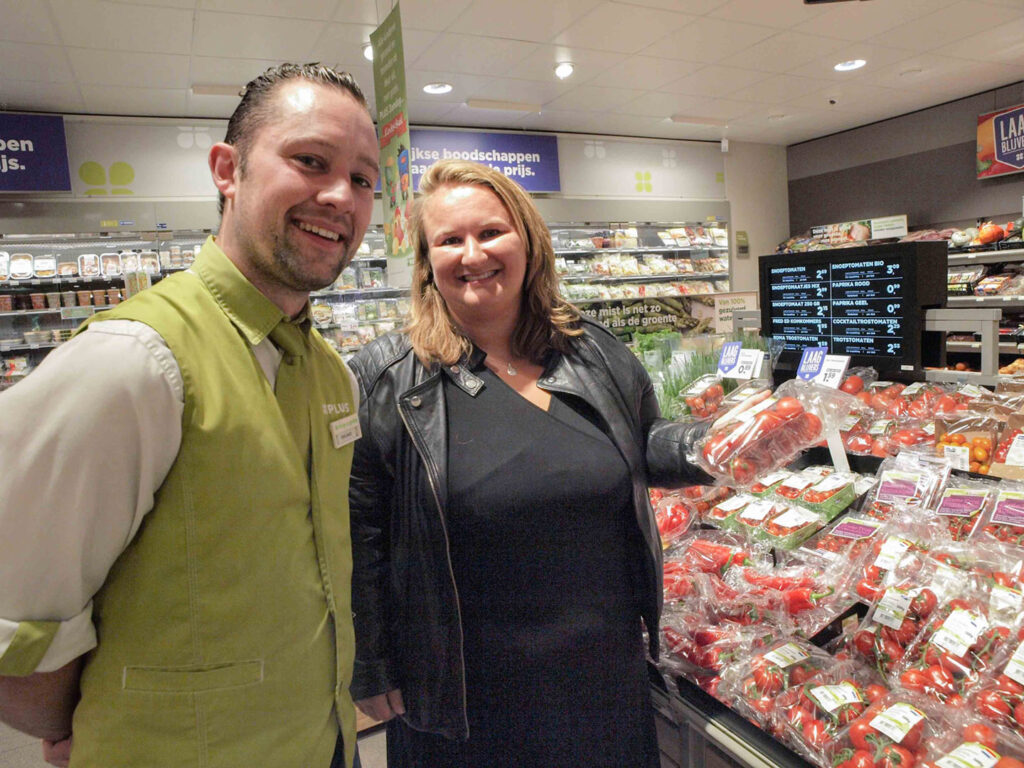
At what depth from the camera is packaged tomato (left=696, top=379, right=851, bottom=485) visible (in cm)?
139

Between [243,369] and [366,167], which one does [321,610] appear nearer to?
[243,369]

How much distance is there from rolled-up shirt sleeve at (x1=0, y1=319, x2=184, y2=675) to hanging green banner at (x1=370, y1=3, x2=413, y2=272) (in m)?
2.77

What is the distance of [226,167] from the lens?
1034 millimetres

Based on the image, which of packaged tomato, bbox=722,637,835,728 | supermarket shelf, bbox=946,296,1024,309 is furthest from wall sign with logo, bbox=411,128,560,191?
packaged tomato, bbox=722,637,835,728

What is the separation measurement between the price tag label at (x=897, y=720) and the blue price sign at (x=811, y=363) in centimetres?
136

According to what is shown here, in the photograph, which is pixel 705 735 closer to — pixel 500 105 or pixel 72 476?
pixel 72 476

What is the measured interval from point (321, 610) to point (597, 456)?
0.63 metres

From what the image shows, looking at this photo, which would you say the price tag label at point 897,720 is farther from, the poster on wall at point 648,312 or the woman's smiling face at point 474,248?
the poster on wall at point 648,312

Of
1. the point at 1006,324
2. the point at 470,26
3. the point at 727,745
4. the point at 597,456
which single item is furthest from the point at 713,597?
the point at 1006,324

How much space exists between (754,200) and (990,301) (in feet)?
11.2

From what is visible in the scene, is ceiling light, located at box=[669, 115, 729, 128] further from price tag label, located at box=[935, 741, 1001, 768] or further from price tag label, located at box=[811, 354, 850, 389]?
price tag label, located at box=[935, 741, 1001, 768]

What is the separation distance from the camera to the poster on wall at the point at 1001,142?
6.92 meters

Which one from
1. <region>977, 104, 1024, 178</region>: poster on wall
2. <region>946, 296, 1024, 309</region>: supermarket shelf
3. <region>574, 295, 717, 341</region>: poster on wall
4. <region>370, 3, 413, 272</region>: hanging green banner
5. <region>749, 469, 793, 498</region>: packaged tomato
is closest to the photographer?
<region>749, 469, 793, 498</region>: packaged tomato

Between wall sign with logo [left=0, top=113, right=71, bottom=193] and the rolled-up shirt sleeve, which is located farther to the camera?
wall sign with logo [left=0, top=113, right=71, bottom=193]
